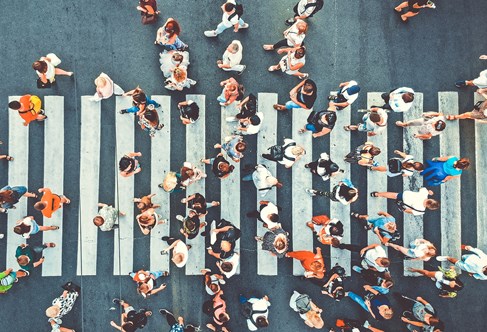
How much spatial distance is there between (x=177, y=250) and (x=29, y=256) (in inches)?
130

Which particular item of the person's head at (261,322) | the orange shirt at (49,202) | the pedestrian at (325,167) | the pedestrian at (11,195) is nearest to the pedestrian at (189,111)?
the pedestrian at (325,167)

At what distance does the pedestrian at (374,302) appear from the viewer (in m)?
9.02

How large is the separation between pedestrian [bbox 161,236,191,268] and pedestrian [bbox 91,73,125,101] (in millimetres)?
3579

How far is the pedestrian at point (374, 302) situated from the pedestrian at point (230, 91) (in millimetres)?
5461

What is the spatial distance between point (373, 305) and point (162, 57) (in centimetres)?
759

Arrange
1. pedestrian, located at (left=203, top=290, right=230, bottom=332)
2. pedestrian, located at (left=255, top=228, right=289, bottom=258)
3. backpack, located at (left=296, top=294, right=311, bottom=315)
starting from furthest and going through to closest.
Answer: backpack, located at (left=296, top=294, right=311, bottom=315) < pedestrian, located at (left=203, top=290, right=230, bottom=332) < pedestrian, located at (left=255, top=228, right=289, bottom=258)

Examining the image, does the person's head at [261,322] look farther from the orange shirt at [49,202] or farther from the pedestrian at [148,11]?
the pedestrian at [148,11]

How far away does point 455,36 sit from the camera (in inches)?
402

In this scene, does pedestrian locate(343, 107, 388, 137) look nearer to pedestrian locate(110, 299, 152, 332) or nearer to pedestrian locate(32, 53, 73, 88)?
pedestrian locate(110, 299, 152, 332)

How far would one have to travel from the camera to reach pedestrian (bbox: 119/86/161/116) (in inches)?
331

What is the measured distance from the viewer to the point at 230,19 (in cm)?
889

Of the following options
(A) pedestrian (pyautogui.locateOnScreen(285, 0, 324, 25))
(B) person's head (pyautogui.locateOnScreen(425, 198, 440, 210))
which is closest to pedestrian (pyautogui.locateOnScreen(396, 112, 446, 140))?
(B) person's head (pyautogui.locateOnScreen(425, 198, 440, 210))

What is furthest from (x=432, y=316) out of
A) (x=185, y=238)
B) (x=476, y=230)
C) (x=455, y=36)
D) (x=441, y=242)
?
(x=455, y=36)

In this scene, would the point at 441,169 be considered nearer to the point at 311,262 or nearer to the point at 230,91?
the point at 311,262
